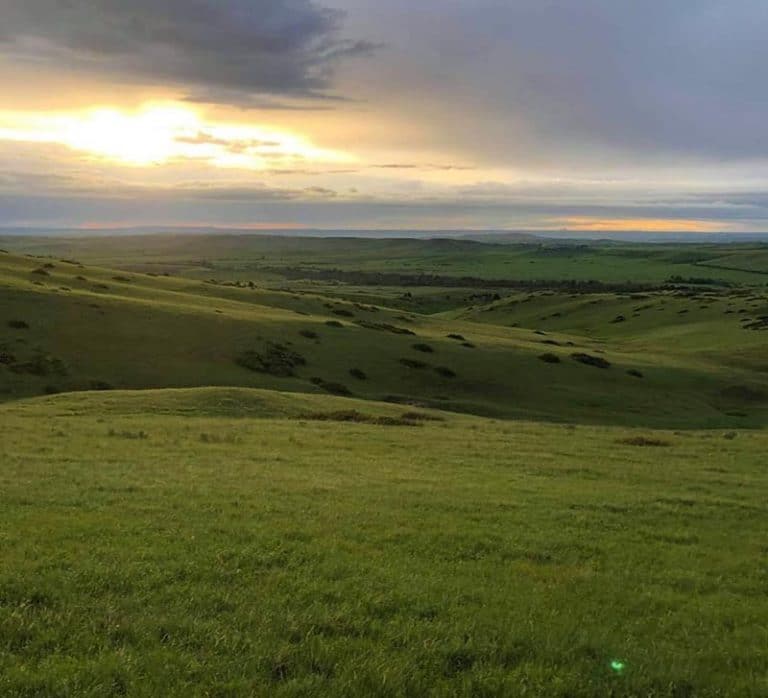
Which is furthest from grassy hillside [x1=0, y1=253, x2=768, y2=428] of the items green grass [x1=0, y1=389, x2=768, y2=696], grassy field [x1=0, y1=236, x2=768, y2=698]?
green grass [x1=0, y1=389, x2=768, y2=696]

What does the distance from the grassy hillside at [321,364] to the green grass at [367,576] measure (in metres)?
24.3

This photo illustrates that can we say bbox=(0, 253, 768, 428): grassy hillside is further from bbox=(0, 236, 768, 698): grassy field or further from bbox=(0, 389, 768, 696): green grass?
bbox=(0, 389, 768, 696): green grass

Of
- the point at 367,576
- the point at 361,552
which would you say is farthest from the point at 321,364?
the point at 367,576

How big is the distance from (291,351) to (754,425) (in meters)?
31.6

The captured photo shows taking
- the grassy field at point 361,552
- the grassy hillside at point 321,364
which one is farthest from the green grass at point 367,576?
the grassy hillside at point 321,364

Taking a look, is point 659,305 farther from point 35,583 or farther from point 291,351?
point 35,583

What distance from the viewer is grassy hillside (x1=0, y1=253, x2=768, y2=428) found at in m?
46.4

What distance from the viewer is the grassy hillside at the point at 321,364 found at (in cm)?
4641

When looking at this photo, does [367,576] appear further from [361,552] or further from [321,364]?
[321,364]

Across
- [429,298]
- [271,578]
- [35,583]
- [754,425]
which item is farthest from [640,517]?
[429,298]

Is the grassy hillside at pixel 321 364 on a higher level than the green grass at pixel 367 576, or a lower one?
lower

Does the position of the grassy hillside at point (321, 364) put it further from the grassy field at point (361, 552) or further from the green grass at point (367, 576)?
the green grass at point (367, 576)

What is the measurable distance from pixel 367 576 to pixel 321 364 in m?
42.6

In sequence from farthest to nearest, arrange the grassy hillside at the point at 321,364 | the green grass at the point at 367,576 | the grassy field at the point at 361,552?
the grassy hillside at the point at 321,364
the grassy field at the point at 361,552
the green grass at the point at 367,576
